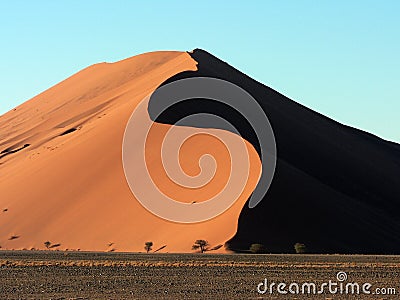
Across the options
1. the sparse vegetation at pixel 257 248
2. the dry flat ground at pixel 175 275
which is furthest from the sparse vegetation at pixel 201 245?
the dry flat ground at pixel 175 275

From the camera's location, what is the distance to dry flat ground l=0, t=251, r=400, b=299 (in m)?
23.8

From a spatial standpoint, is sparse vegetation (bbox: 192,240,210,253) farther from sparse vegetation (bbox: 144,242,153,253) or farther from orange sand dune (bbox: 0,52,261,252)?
sparse vegetation (bbox: 144,242,153,253)

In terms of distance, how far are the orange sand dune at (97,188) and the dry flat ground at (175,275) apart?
7.87 metres

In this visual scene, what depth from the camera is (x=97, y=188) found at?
195ft

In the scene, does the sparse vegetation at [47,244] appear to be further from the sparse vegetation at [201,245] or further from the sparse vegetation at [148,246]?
the sparse vegetation at [201,245]

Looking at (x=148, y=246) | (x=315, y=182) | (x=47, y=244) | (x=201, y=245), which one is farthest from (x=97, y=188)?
(x=201, y=245)

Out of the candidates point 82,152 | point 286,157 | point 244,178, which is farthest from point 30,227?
point 286,157

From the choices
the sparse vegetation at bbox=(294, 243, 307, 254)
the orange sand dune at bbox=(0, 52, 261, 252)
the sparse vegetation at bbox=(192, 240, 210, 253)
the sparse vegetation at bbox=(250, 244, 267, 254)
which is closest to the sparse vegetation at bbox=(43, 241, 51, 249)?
the orange sand dune at bbox=(0, 52, 261, 252)

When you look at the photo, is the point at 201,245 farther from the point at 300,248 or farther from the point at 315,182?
the point at 315,182

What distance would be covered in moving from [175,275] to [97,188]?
1193 inches

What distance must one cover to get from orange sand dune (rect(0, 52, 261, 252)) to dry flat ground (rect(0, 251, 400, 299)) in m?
7.87

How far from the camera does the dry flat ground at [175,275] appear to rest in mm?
23812

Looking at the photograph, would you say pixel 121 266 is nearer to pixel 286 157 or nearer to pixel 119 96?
pixel 286 157

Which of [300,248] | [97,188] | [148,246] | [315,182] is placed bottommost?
[300,248]
